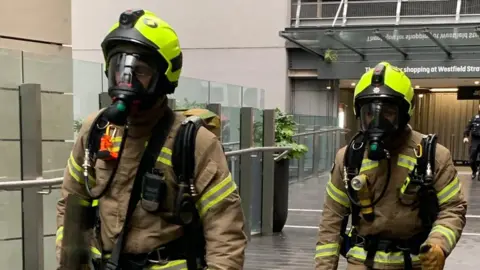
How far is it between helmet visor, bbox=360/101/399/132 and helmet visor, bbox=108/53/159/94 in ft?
3.95

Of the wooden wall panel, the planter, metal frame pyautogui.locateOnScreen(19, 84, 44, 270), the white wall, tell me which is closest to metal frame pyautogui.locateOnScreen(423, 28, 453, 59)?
the wooden wall panel

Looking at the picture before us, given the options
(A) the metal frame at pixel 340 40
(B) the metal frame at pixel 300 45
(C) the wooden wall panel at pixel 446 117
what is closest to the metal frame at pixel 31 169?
(A) the metal frame at pixel 340 40

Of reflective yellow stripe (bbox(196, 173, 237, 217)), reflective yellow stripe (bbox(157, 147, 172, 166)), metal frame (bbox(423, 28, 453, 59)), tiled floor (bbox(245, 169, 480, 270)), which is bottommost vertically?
tiled floor (bbox(245, 169, 480, 270))

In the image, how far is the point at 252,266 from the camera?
6.20 m

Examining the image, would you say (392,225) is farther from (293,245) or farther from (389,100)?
(293,245)

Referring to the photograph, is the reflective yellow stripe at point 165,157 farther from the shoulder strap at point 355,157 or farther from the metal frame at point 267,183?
the metal frame at point 267,183

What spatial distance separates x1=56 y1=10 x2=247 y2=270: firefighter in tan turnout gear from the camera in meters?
2.00

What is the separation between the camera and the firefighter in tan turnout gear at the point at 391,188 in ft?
9.22

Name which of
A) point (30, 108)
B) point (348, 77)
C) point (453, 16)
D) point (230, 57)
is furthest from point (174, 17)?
point (30, 108)

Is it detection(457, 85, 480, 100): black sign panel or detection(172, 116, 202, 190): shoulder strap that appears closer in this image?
detection(172, 116, 202, 190): shoulder strap

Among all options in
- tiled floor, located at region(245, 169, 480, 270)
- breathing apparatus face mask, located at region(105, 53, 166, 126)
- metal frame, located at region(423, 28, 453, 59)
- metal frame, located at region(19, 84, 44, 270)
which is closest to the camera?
breathing apparatus face mask, located at region(105, 53, 166, 126)

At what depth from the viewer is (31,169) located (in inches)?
173

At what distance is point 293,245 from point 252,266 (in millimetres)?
1097

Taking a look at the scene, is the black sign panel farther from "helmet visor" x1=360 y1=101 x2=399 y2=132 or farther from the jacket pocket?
the jacket pocket
